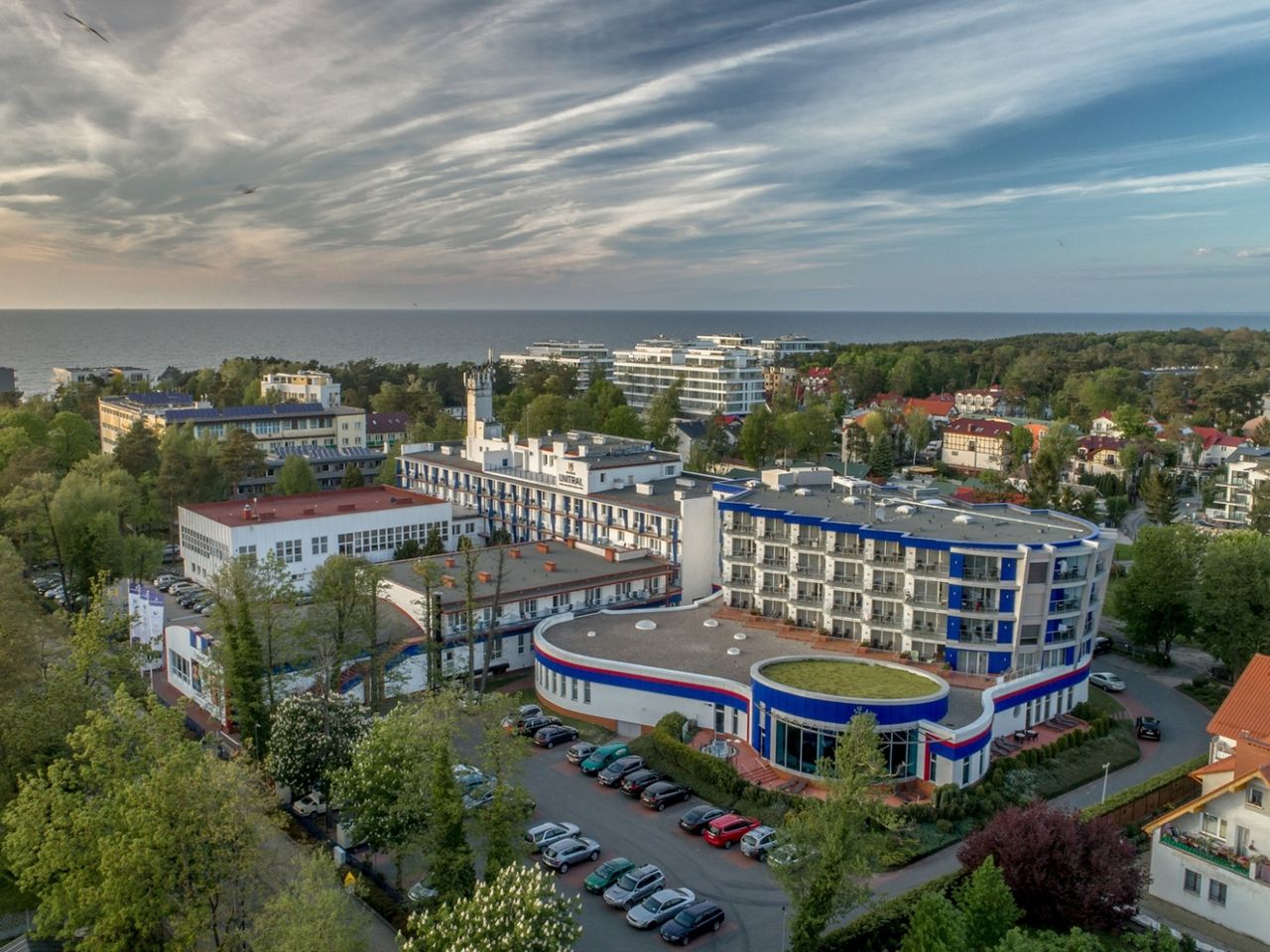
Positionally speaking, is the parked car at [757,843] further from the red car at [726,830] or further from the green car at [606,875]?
the green car at [606,875]

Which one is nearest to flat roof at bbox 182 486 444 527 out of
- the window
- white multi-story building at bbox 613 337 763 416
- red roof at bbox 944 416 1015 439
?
the window

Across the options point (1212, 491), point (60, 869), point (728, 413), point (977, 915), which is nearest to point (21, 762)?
point (60, 869)

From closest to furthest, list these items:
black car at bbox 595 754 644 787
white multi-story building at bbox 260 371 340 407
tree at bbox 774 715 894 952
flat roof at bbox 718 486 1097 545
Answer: tree at bbox 774 715 894 952
black car at bbox 595 754 644 787
flat roof at bbox 718 486 1097 545
white multi-story building at bbox 260 371 340 407

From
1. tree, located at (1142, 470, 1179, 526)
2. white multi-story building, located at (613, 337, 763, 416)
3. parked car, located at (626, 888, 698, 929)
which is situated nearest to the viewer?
parked car, located at (626, 888, 698, 929)

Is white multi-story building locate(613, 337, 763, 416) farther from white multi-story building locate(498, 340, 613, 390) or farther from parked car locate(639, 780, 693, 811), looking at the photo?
parked car locate(639, 780, 693, 811)

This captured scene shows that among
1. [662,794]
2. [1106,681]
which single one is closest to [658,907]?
[662,794]

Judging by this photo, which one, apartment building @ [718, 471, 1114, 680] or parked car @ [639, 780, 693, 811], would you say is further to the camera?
apartment building @ [718, 471, 1114, 680]

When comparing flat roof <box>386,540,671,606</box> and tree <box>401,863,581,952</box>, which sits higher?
flat roof <box>386,540,671,606</box>

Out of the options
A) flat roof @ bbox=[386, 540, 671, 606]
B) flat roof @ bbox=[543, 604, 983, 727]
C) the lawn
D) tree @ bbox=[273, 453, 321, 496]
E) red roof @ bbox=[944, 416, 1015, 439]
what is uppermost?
red roof @ bbox=[944, 416, 1015, 439]
